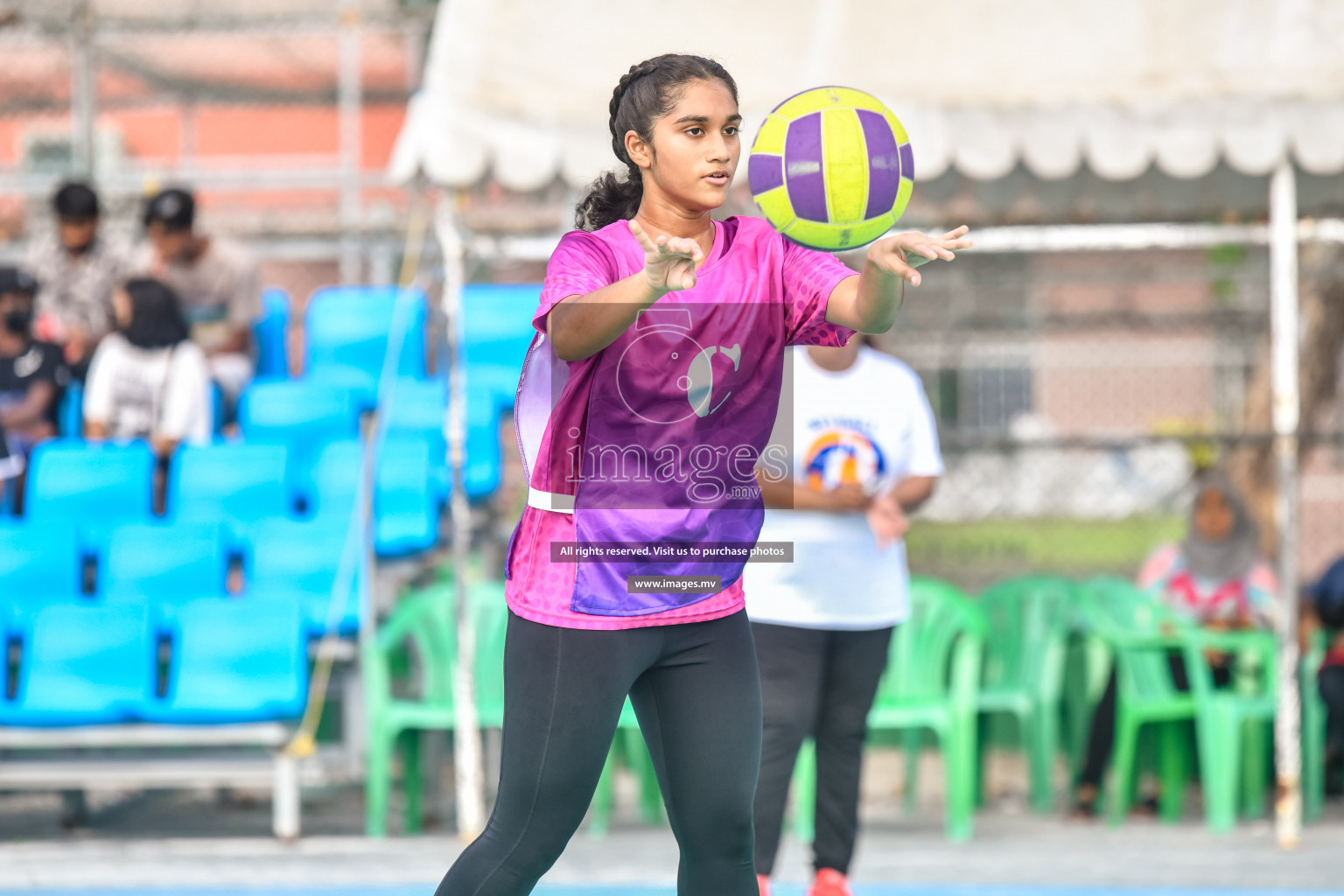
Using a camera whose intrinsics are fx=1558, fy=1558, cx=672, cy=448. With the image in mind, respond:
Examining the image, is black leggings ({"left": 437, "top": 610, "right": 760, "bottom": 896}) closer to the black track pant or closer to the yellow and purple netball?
the yellow and purple netball

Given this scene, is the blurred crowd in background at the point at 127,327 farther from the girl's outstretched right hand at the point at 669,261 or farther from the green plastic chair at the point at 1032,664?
the girl's outstretched right hand at the point at 669,261

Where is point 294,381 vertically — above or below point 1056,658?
above

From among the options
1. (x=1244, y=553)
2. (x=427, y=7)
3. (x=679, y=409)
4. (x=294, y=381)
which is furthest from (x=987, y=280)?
(x=679, y=409)

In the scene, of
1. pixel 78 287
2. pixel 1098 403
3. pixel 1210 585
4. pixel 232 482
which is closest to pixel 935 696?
pixel 1210 585

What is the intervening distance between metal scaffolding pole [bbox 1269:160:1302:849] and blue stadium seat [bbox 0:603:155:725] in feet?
14.1

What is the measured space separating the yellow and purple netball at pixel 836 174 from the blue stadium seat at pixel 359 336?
4832 millimetres

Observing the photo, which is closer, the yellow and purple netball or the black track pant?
the yellow and purple netball

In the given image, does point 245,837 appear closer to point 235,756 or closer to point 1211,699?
point 235,756

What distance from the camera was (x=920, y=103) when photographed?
19.1 ft

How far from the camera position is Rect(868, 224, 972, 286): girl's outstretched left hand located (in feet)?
7.84

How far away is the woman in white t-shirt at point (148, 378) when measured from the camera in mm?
6895

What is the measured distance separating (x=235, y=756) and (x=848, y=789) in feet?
9.31

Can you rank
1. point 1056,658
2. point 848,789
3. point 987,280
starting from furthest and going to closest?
point 987,280, point 1056,658, point 848,789

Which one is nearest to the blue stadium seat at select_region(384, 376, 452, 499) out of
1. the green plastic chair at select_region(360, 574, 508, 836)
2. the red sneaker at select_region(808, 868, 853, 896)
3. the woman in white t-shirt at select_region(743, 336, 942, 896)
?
the green plastic chair at select_region(360, 574, 508, 836)
